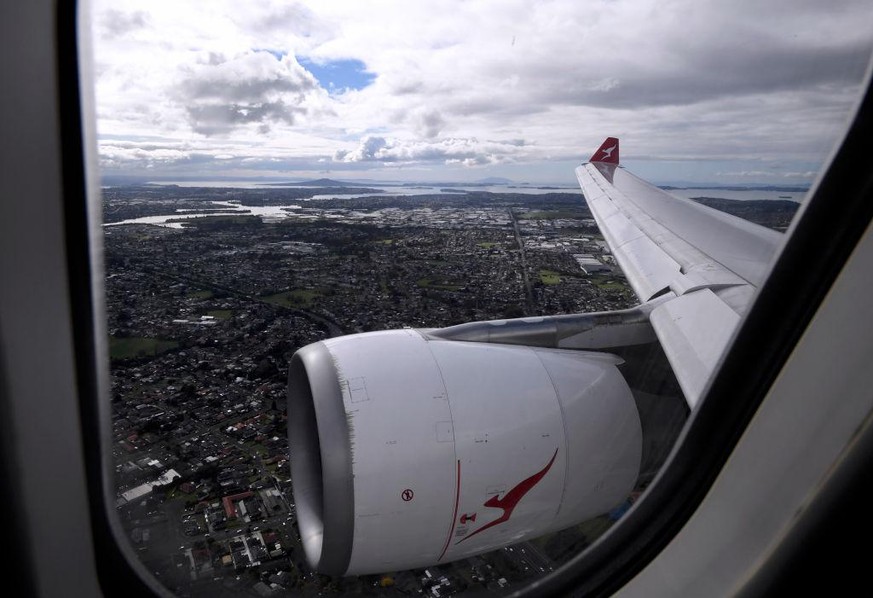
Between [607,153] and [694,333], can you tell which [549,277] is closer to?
[694,333]

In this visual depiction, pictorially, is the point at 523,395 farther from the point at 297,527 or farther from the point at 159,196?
the point at 159,196

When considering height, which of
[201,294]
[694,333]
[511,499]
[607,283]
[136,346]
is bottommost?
[201,294]

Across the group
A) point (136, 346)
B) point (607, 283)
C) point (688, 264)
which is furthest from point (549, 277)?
point (136, 346)

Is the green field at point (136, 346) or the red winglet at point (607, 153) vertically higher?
the red winglet at point (607, 153)

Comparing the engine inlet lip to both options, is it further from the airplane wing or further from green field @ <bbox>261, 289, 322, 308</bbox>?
green field @ <bbox>261, 289, 322, 308</bbox>

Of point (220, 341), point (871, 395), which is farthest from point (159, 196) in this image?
point (871, 395)

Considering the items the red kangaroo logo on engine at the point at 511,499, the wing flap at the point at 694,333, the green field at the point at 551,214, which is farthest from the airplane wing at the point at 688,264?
the red kangaroo logo on engine at the point at 511,499

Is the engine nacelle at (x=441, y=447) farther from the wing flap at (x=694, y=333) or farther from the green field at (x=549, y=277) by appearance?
the green field at (x=549, y=277)
